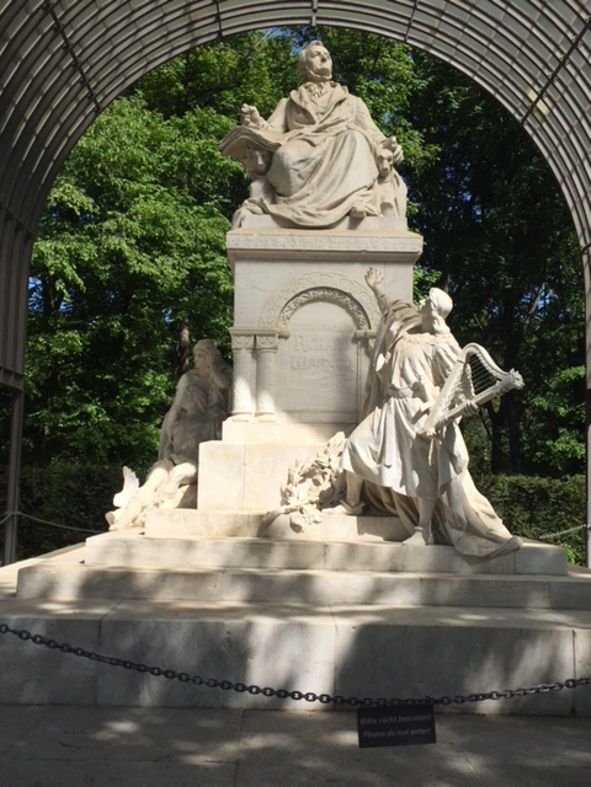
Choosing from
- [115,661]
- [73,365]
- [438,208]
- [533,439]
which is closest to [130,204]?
[73,365]

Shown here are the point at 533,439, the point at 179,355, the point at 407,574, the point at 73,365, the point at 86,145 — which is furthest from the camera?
the point at 533,439

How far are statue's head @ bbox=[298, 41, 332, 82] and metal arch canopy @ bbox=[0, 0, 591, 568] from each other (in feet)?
13.3

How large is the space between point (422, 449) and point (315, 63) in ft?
17.8

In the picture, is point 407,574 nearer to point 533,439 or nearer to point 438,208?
point 533,439

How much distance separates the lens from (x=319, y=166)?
1000 cm

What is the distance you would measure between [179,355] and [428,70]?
12.2 metres

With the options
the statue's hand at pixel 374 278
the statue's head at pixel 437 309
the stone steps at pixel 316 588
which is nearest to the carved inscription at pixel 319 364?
the statue's hand at pixel 374 278

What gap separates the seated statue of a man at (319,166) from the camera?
9852mm

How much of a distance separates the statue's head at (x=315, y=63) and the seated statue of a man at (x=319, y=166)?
374mm

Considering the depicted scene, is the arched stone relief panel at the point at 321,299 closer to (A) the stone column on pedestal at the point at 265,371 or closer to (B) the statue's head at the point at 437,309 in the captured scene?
(A) the stone column on pedestal at the point at 265,371

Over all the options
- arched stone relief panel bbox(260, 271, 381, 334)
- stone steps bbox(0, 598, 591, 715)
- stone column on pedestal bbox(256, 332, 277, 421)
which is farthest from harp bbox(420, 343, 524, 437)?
stone column on pedestal bbox(256, 332, 277, 421)

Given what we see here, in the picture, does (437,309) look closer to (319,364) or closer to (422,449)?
(422,449)

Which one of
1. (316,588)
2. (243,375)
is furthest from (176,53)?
(316,588)

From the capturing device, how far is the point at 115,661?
5.49 m
